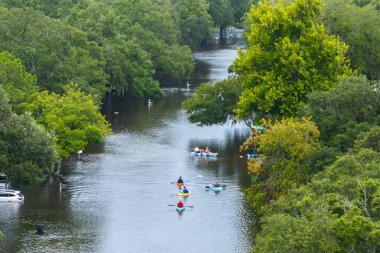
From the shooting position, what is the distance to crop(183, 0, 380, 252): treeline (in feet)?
166

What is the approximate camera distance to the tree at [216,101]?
10144 centimetres

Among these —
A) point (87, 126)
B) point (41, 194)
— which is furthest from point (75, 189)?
point (87, 126)

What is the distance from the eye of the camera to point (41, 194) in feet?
263

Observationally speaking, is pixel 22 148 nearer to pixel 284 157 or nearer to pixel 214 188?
pixel 214 188

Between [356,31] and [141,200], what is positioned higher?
[356,31]

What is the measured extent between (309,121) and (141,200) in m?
15.2

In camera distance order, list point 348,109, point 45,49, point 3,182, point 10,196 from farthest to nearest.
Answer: point 45,49 < point 3,182 < point 10,196 < point 348,109

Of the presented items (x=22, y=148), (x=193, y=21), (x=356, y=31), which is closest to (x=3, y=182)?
(x=22, y=148)

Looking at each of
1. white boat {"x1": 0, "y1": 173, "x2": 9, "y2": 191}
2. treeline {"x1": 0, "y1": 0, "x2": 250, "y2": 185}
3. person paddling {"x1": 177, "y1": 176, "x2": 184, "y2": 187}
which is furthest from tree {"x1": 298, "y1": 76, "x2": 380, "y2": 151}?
white boat {"x1": 0, "y1": 173, "x2": 9, "y2": 191}

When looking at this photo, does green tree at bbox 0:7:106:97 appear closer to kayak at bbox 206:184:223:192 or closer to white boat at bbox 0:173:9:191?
white boat at bbox 0:173:9:191

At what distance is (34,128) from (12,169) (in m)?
3.74

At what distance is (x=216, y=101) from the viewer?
335 ft

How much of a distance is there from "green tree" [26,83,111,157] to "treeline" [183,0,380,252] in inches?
547


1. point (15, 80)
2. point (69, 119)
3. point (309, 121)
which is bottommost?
point (69, 119)
